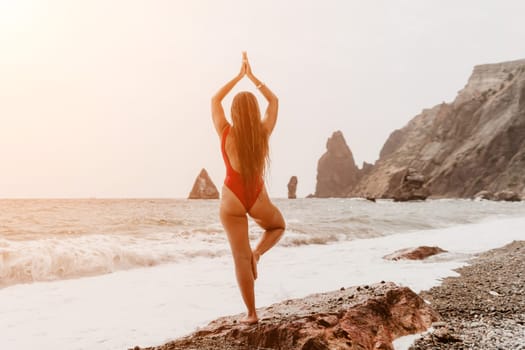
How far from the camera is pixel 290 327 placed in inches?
155

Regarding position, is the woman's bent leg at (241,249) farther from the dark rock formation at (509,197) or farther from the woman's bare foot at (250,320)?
the dark rock formation at (509,197)

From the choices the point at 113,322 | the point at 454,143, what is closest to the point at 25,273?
the point at 113,322

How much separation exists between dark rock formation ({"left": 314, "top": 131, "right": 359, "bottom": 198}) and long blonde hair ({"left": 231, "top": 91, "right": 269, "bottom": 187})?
16308cm

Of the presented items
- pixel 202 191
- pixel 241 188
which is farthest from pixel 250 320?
pixel 202 191

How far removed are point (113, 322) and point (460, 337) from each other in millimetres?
4025

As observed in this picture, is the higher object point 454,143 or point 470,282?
point 454,143

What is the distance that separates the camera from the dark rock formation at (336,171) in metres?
168

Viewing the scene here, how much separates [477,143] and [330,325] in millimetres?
115869

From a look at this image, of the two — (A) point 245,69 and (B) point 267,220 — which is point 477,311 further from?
(A) point 245,69

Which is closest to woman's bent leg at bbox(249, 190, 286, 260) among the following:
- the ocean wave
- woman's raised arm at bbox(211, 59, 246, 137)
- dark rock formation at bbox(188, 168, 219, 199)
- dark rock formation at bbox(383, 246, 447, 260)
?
woman's raised arm at bbox(211, 59, 246, 137)

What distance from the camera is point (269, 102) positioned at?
450 cm

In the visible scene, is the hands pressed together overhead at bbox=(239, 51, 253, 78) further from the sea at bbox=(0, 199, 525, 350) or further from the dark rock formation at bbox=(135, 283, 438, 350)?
the sea at bbox=(0, 199, 525, 350)

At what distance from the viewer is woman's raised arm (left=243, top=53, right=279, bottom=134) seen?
434 cm

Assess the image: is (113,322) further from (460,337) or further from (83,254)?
(83,254)
